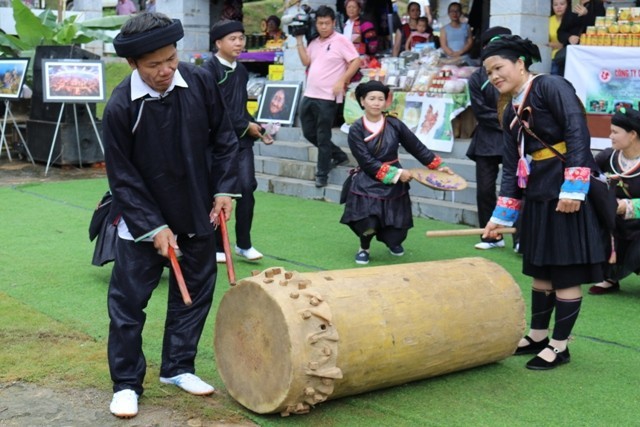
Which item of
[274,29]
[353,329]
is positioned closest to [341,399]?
[353,329]

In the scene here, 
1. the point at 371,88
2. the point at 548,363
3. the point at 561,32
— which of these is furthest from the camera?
the point at 561,32

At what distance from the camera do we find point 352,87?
1181 cm

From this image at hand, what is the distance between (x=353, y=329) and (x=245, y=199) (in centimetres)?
347

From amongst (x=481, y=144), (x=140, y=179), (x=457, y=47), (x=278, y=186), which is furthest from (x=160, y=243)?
(x=457, y=47)

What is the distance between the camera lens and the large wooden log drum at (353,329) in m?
3.95

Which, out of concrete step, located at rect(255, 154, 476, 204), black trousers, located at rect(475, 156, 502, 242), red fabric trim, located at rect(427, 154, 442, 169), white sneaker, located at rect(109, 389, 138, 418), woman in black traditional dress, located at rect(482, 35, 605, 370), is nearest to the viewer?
white sneaker, located at rect(109, 389, 138, 418)

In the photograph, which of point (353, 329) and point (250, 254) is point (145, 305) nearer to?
point (353, 329)

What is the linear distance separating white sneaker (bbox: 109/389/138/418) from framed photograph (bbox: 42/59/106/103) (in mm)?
8776

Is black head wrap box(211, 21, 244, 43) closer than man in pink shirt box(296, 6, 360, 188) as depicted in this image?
Yes

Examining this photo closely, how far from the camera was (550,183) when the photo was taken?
15.8ft

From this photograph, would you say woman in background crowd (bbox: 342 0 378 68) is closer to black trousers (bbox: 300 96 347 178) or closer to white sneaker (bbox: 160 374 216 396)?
black trousers (bbox: 300 96 347 178)

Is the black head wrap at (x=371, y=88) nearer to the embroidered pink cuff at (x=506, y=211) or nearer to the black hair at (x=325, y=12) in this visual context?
the embroidered pink cuff at (x=506, y=211)

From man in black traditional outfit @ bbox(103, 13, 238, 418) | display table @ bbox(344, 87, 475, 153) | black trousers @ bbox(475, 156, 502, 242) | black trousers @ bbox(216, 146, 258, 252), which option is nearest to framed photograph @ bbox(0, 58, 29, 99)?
display table @ bbox(344, 87, 475, 153)

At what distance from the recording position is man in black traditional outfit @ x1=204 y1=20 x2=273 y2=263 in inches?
275
